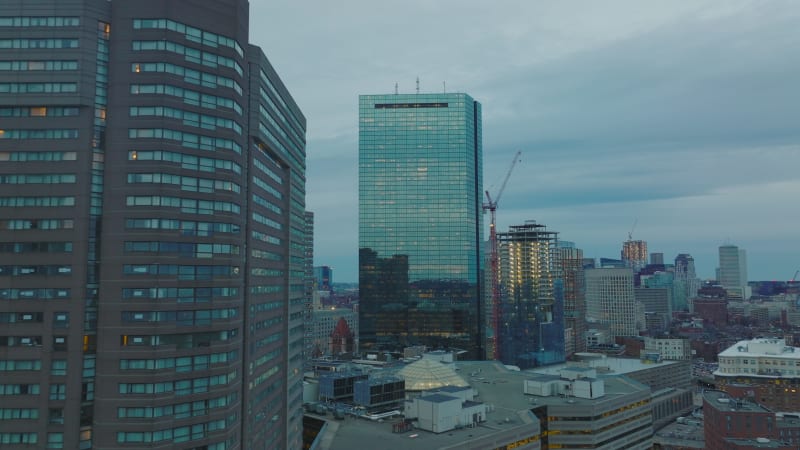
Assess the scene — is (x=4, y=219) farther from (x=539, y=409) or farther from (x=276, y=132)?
(x=539, y=409)

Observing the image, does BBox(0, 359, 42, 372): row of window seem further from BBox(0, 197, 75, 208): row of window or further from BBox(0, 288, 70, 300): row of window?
BBox(0, 197, 75, 208): row of window

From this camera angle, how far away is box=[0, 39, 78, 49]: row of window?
283 feet

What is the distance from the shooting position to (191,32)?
90.2 meters

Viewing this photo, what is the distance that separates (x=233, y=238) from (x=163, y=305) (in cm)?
1402

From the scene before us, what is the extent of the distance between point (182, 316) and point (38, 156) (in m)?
29.3

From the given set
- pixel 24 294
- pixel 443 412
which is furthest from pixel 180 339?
pixel 443 412

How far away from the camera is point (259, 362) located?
106500 mm

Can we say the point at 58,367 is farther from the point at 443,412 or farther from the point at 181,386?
the point at 443,412

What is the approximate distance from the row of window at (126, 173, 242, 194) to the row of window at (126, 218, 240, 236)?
4764 mm

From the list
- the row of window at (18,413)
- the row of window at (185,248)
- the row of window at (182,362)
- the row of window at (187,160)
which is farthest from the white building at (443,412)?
the row of window at (18,413)

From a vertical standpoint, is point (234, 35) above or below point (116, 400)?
above

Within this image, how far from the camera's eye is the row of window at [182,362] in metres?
83.2

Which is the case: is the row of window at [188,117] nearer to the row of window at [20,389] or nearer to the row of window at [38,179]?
the row of window at [38,179]

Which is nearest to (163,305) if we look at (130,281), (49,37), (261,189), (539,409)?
(130,281)
